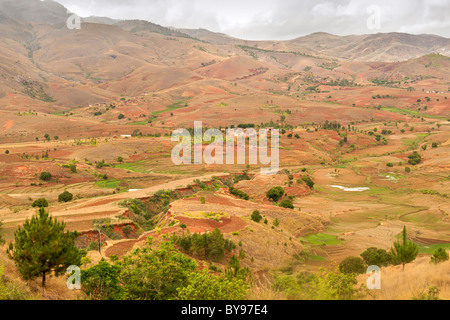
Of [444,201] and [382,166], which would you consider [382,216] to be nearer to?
[444,201]

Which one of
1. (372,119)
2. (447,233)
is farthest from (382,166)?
(372,119)

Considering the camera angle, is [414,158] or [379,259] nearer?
[379,259]

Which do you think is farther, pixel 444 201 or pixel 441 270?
pixel 444 201

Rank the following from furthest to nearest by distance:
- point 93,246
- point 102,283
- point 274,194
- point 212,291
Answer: point 274,194, point 93,246, point 102,283, point 212,291

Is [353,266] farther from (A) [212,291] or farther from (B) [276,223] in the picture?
(A) [212,291]

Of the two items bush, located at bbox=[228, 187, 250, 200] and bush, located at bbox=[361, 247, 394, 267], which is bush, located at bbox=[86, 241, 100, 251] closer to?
bush, located at bbox=[361, 247, 394, 267]

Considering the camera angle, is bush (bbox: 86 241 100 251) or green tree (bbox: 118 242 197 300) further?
bush (bbox: 86 241 100 251)

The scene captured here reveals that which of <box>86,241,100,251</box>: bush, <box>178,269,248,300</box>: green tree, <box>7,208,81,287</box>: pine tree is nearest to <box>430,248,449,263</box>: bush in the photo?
<box>178,269,248,300</box>: green tree

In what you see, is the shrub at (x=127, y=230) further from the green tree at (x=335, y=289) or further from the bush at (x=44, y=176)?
the bush at (x=44, y=176)

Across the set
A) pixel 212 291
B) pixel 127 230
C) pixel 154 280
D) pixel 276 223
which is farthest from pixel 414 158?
pixel 212 291
